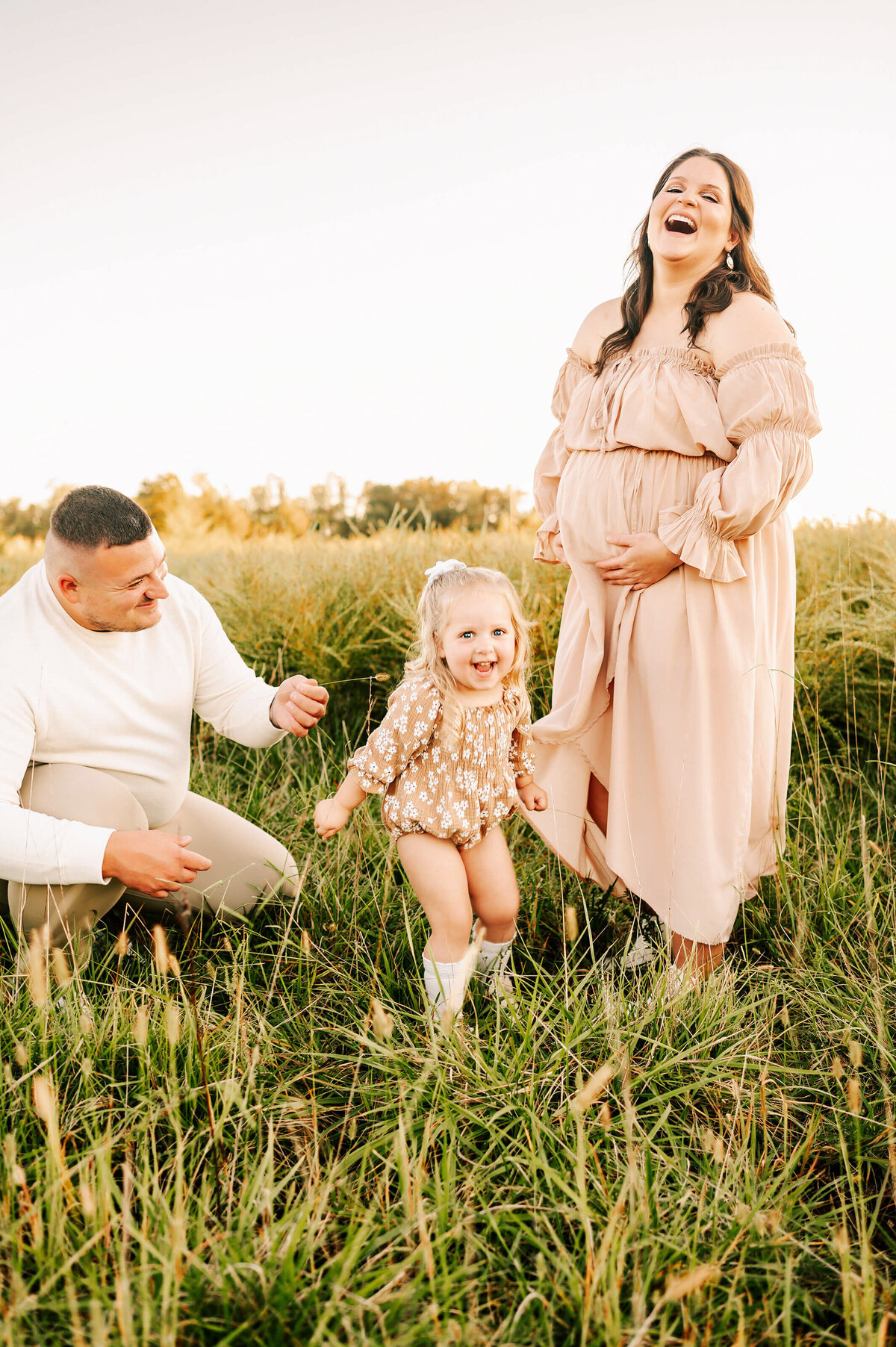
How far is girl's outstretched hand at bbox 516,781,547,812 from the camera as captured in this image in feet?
7.77

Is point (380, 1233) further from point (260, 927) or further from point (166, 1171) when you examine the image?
point (260, 927)

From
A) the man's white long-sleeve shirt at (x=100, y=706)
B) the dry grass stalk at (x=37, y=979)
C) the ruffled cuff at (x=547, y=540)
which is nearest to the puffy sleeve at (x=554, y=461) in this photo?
the ruffled cuff at (x=547, y=540)

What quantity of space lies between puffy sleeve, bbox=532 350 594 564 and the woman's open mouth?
0.43 m

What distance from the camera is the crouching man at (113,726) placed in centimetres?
222

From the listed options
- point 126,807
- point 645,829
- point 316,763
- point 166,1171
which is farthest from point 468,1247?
point 316,763

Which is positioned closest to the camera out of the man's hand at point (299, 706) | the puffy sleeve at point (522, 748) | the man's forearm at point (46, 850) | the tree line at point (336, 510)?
the man's forearm at point (46, 850)

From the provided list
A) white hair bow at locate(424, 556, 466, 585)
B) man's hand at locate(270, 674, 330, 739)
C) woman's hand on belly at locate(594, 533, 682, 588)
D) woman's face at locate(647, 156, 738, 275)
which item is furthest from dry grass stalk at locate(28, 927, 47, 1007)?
woman's face at locate(647, 156, 738, 275)

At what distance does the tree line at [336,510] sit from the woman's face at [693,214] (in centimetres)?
181

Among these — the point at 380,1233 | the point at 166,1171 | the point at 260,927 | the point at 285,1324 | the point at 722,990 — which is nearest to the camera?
the point at 285,1324

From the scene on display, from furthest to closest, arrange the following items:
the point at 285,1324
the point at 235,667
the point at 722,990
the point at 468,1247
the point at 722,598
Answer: the point at 235,667 → the point at 722,598 → the point at 722,990 → the point at 468,1247 → the point at 285,1324

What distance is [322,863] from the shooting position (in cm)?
297

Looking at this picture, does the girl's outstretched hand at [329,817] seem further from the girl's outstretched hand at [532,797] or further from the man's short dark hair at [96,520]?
the man's short dark hair at [96,520]

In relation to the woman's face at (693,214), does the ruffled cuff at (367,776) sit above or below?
below

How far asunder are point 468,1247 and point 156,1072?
2.36ft
